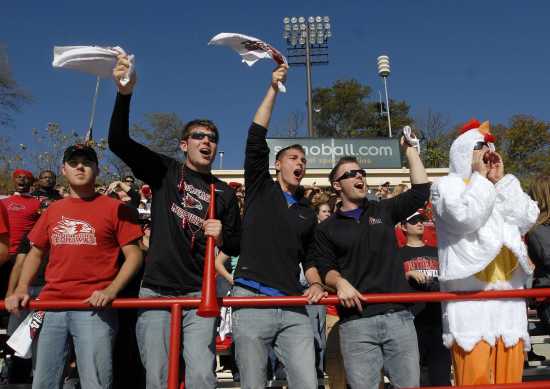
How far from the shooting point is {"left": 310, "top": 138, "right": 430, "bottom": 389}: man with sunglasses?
2.89m

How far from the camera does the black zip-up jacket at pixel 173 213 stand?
9.32 ft

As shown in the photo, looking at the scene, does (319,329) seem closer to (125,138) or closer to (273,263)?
(273,263)

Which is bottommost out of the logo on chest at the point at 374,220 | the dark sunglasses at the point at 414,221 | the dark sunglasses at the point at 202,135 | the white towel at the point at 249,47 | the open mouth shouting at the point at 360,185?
the logo on chest at the point at 374,220

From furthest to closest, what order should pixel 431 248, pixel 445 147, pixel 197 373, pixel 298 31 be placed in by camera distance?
pixel 445 147 → pixel 298 31 → pixel 431 248 → pixel 197 373

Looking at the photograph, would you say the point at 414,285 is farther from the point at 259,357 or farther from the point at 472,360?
the point at 259,357

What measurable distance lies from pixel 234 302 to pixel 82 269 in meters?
1.00

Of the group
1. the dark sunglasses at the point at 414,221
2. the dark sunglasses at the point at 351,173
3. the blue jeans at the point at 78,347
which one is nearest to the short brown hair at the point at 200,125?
the dark sunglasses at the point at 351,173

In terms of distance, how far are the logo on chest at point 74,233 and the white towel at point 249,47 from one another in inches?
55.3

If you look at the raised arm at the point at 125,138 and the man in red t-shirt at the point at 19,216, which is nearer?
the raised arm at the point at 125,138

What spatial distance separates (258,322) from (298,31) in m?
36.1

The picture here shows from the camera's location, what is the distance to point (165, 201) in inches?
118

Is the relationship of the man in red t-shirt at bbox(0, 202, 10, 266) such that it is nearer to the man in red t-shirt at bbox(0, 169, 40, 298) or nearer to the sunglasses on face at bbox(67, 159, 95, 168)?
the sunglasses on face at bbox(67, 159, 95, 168)

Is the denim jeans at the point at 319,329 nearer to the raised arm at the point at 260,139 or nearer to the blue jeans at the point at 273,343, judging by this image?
the blue jeans at the point at 273,343

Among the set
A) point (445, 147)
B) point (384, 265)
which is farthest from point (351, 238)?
point (445, 147)
